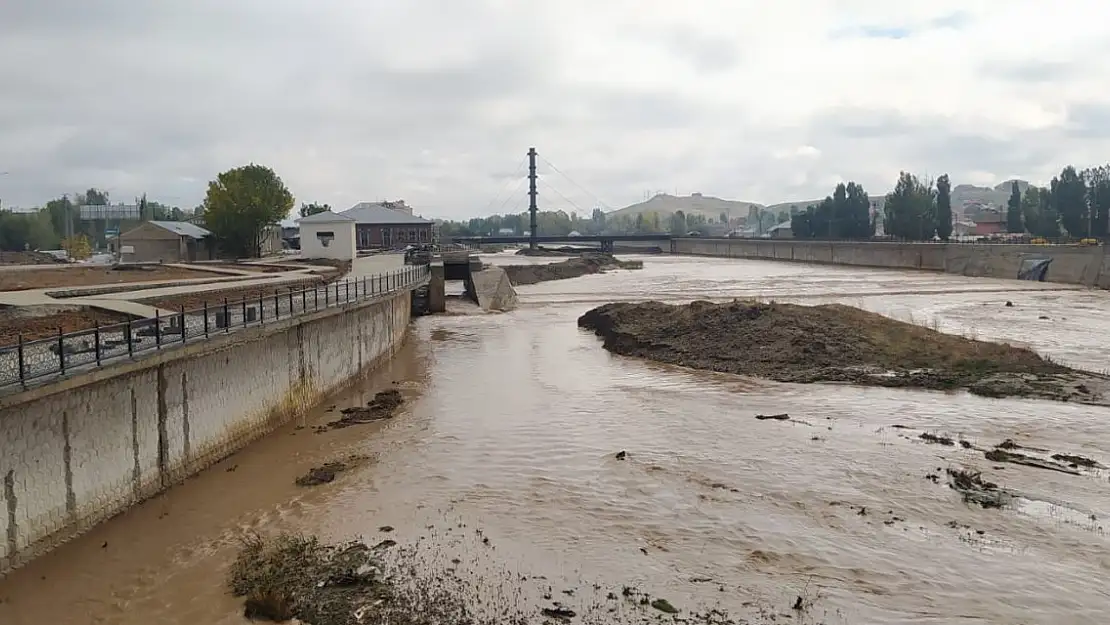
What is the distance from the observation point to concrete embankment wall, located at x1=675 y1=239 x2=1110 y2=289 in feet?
218

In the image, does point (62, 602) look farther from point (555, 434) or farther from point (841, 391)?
point (841, 391)

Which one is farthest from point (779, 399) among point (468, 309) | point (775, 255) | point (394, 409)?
point (775, 255)

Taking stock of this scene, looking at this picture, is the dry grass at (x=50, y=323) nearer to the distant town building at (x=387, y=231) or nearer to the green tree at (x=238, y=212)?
the green tree at (x=238, y=212)

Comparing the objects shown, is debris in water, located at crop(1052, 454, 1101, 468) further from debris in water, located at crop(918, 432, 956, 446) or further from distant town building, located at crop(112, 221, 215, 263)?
distant town building, located at crop(112, 221, 215, 263)

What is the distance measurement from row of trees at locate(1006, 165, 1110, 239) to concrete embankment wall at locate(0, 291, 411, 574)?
102 m

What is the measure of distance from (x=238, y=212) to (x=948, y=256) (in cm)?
7070

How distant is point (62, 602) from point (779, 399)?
18.6 metres

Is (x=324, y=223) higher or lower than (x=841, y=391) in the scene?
higher

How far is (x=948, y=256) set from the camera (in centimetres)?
8750

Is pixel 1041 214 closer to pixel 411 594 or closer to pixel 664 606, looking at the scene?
pixel 664 606

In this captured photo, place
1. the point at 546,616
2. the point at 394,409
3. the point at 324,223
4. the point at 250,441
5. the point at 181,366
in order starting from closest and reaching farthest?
the point at 546,616 < the point at 181,366 < the point at 250,441 < the point at 394,409 < the point at 324,223

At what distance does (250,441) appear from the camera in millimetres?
19203

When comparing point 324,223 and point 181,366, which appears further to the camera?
point 324,223

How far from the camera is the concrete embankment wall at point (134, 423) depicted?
11758mm
